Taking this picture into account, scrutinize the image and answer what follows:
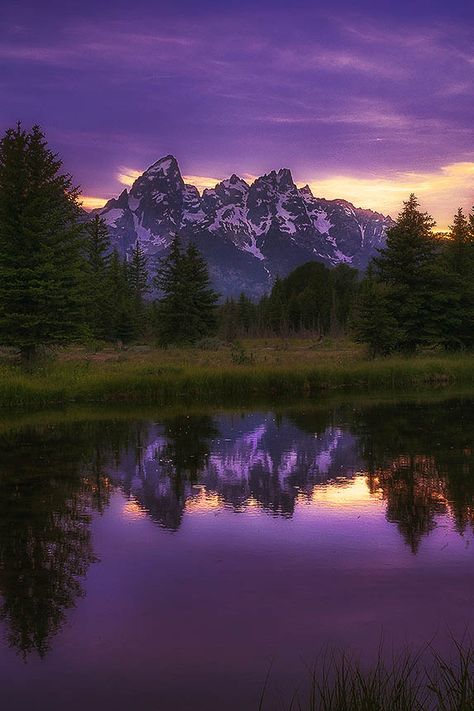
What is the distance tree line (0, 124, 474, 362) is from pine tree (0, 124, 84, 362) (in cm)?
5

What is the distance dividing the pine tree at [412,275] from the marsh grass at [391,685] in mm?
38513

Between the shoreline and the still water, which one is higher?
the shoreline

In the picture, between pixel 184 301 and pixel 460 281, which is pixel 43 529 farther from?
pixel 184 301

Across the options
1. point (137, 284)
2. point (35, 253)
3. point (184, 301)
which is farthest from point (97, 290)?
point (137, 284)

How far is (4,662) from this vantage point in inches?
264

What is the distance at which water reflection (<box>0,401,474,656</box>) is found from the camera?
9.29m

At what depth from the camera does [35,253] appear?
1201 inches

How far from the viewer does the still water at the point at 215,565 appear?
6.56m

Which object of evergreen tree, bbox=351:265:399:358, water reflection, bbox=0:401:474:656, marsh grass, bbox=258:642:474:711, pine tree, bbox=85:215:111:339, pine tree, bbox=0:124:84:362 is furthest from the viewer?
evergreen tree, bbox=351:265:399:358

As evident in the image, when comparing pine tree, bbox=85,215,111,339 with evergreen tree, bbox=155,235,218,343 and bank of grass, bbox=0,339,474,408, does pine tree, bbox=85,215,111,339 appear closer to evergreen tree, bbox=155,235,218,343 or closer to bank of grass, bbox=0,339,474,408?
bank of grass, bbox=0,339,474,408

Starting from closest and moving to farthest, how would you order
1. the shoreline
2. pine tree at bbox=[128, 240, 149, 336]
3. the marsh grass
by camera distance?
1. the marsh grass
2. the shoreline
3. pine tree at bbox=[128, 240, 149, 336]

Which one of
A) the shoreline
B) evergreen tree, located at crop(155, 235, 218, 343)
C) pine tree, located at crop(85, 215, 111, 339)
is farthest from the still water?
evergreen tree, located at crop(155, 235, 218, 343)

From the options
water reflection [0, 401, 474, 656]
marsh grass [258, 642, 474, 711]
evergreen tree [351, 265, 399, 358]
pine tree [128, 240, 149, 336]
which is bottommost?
water reflection [0, 401, 474, 656]

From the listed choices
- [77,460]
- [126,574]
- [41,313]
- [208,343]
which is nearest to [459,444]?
[77,460]
